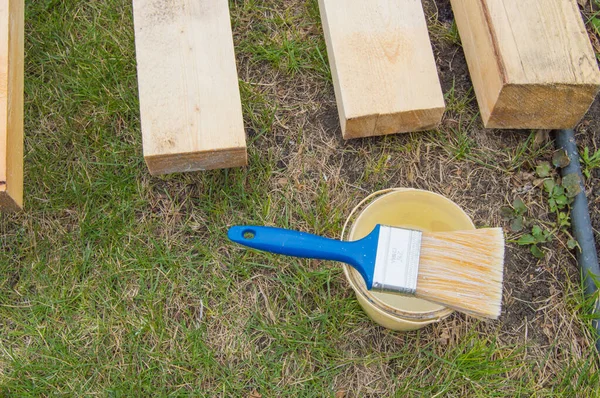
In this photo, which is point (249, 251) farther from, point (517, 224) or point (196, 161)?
point (517, 224)

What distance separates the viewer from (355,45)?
2.24 meters

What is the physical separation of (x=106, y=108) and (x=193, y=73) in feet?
1.59

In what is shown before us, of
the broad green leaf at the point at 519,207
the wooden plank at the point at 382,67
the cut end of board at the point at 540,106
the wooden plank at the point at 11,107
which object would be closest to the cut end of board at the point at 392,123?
the wooden plank at the point at 382,67

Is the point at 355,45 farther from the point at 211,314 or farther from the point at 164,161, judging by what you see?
the point at 211,314

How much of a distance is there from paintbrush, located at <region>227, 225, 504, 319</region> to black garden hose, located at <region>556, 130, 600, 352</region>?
22.3 inches

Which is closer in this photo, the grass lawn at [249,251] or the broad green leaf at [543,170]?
the grass lawn at [249,251]

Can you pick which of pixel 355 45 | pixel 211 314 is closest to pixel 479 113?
pixel 355 45

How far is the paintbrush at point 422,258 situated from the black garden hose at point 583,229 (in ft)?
1.86

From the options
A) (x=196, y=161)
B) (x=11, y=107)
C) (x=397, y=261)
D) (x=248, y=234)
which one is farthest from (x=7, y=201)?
(x=397, y=261)

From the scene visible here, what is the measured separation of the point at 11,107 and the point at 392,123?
121cm

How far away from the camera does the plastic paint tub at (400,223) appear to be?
1.96 meters

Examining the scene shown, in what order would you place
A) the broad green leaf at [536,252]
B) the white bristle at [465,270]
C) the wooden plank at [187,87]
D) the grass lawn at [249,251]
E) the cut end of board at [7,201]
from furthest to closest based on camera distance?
the broad green leaf at [536,252]
the grass lawn at [249,251]
the wooden plank at [187,87]
the cut end of board at [7,201]
the white bristle at [465,270]

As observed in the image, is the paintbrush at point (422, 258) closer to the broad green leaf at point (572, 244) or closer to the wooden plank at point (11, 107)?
the broad green leaf at point (572, 244)

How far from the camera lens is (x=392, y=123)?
2.23 m
